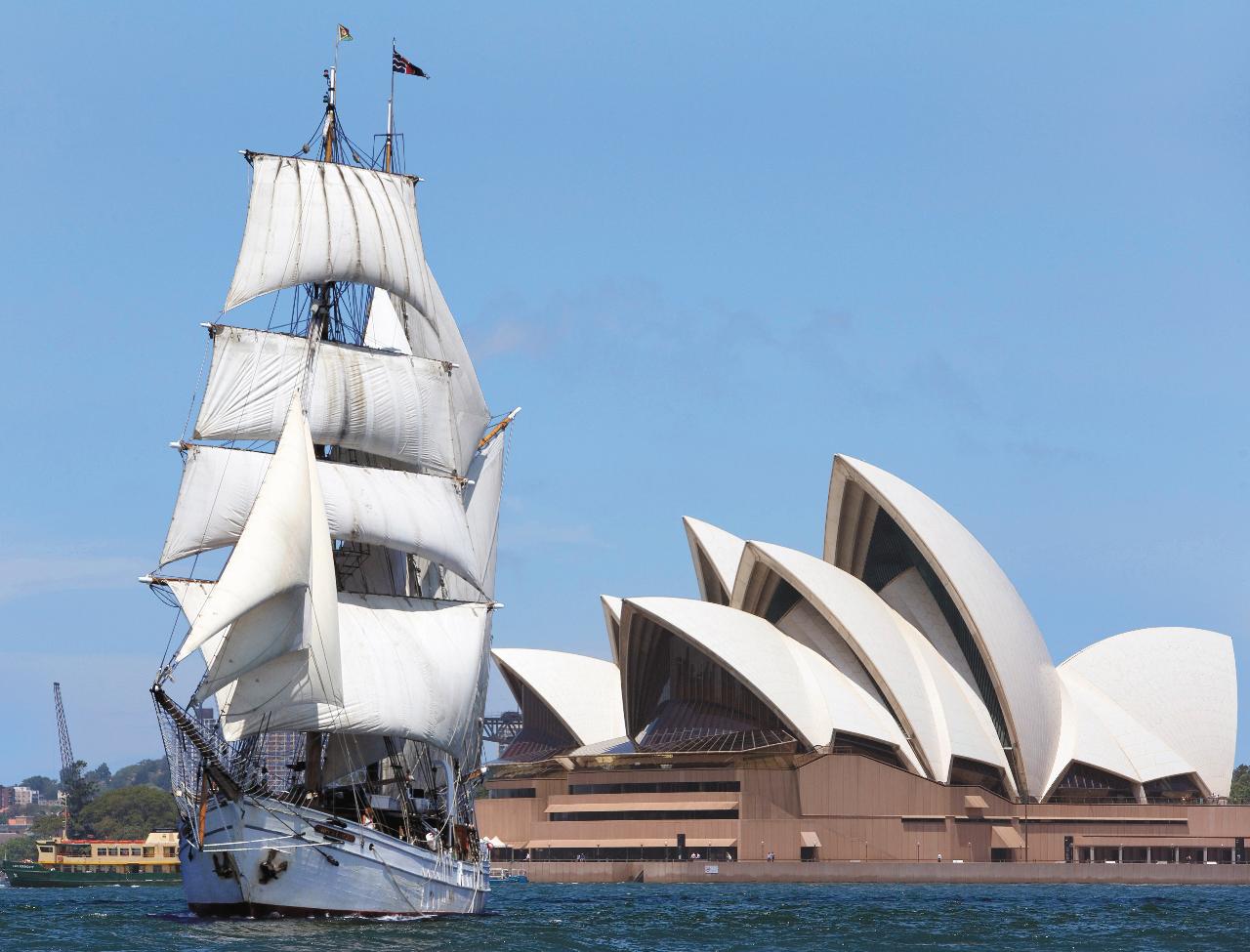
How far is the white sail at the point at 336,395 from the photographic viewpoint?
5950cm

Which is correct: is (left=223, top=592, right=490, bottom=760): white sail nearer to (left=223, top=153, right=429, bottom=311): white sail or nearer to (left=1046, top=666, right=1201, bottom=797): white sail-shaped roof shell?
(left=223, top=153, right=429, bottom=311): white sail

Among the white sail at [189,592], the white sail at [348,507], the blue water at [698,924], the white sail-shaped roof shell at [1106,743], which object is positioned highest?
the white sail at [348,507]

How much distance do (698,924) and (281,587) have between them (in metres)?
17.1

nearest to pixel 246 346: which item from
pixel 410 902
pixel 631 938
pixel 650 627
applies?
pixel 410 902

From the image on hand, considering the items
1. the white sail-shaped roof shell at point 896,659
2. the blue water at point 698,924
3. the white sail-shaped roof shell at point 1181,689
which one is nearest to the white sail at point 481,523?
the blue water at point 698,924

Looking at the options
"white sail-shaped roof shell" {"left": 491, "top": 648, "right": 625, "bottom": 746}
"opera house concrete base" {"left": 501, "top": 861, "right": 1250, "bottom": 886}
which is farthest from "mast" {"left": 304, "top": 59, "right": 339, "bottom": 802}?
"white sail-shaped roof shell" {"left": 491, "top": 648, "right": 625, "bottom": 746}

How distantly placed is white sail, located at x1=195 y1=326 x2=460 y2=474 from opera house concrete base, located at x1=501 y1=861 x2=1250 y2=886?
1277 inches

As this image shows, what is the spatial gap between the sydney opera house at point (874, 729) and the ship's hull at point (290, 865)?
140 ft

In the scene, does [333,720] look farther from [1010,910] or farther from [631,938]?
[1010,910]

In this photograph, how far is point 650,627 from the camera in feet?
324

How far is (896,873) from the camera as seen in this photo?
8919 cm

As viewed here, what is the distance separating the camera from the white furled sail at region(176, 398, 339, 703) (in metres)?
48.0

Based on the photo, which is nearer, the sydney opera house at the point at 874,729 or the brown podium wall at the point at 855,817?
the brown podium wall at the point at 855,817

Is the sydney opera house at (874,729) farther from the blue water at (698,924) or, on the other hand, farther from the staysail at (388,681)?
the staysail at (388,681)
